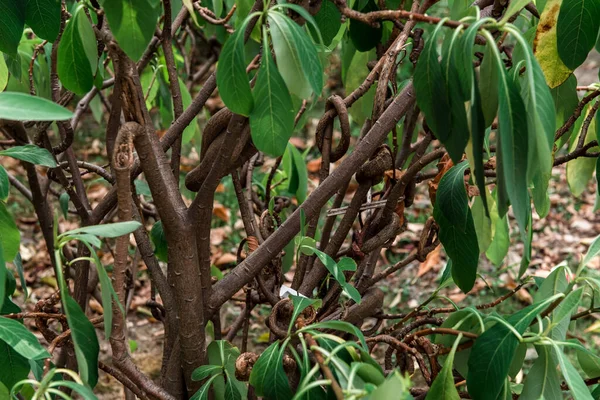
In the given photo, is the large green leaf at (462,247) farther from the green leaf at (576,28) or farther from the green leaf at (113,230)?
the green leaf at (113,230)

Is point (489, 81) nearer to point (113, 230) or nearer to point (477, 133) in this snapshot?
point (477, 133)

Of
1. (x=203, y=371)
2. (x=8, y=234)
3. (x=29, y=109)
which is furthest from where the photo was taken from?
(x=203, y=371)

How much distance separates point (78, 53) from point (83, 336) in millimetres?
407

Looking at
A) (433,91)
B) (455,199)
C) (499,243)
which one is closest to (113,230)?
(433,91)

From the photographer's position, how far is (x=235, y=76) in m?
0.86

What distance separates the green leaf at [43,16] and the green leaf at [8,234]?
0.24 m

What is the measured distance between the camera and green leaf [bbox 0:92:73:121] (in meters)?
0.68

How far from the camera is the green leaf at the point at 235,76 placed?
847mm

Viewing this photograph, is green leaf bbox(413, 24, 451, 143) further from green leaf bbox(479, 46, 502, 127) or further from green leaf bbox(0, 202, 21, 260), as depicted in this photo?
green leaf bbox(0, 202, 21, 260)

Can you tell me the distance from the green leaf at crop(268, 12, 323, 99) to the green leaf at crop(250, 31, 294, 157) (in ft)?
0.07

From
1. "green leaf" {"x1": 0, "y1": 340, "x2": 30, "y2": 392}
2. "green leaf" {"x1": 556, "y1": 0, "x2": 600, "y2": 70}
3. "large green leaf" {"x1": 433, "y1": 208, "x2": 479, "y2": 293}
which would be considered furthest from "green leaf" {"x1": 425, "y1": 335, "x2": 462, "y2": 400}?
"green leaf" {"x1": 0, "y1": 340, "x2": 30, "y2": 392}

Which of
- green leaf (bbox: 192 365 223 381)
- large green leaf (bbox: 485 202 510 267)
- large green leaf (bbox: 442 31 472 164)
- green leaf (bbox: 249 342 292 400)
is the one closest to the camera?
large green leaf (bbox: 442 31 472 164)

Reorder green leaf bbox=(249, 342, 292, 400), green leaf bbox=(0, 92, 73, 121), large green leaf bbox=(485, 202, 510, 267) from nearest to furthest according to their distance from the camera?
1. green leaf bbox=(0, 92, 73, 121)
2. green leaf bbox=(249, 342, 292, 400)
3. large green leaf bbox=(485, 202, 510, 267)

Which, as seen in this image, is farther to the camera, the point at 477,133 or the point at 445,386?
the point at 445,386
